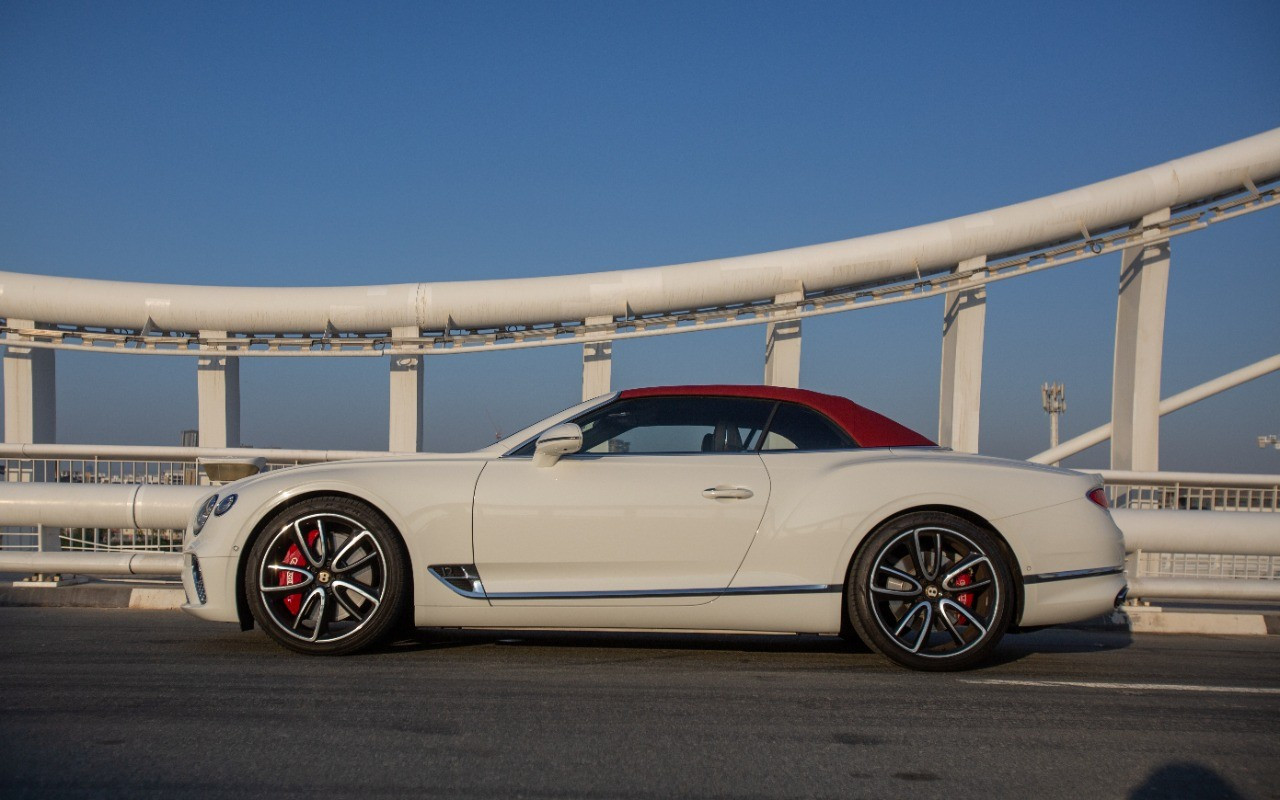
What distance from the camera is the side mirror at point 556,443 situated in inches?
190

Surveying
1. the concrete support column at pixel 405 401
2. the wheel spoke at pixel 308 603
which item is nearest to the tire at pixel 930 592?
the wheel spoke at pixel 308 603

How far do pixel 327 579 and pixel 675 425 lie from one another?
6.04ft

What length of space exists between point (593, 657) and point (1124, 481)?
5.41m

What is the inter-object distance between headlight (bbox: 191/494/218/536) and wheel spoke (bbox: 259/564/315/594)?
51 centimetres

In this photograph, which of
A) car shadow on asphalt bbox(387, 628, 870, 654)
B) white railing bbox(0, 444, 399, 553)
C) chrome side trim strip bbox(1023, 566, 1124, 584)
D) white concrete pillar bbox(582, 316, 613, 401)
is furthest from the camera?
white concrete pillar bbox(582, 316, 613, 401)

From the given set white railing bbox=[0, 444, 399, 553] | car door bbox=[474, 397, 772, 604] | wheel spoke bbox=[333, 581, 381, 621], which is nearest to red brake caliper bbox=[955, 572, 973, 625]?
car door bbox=[474, 397, 772, 604]

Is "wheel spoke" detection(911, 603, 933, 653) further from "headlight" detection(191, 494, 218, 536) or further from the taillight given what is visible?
"headlight" detection(191, 494, 218, 536)

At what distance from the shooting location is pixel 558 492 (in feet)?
16.1

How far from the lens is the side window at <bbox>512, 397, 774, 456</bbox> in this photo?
520cm

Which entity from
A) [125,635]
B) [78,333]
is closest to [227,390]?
[78,333]

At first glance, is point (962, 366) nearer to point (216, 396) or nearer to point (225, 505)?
point (216, 396)

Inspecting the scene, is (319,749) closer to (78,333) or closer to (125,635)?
(125,635)

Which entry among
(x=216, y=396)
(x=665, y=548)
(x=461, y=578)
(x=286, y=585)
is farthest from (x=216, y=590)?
(x=216, y=396)

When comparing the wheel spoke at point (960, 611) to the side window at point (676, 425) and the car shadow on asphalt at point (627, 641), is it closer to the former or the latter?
the car shadow on asphalt at point (627, 641)
